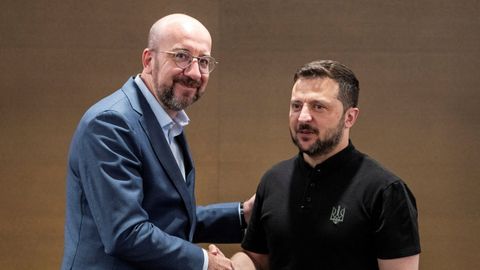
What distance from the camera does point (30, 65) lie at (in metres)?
3.12

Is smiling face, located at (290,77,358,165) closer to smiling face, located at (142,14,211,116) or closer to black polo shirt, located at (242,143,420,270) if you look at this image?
black polo shirt, located at (242,143,420,270)

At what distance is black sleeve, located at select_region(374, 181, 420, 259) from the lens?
1.61 metres

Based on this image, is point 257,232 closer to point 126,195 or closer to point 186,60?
point 126,195

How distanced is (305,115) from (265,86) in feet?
4.30

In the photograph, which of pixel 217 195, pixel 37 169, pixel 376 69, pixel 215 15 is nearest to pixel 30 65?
pixel 37 169

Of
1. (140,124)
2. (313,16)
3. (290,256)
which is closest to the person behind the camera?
(290,256)

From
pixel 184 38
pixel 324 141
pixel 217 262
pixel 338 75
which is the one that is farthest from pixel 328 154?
pixel 184 38

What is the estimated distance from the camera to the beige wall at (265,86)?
119 inches

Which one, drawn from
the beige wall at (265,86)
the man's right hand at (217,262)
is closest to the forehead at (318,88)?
the man's right hand at (217,262)

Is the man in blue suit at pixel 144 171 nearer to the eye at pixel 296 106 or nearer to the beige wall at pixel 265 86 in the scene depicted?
the eye at pixel 296 106

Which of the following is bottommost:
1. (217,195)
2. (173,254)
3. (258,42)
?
(217,195)

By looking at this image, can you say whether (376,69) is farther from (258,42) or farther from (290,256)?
(290,256)

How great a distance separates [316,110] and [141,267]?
80 centimetres

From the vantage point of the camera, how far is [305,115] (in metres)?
1.76
